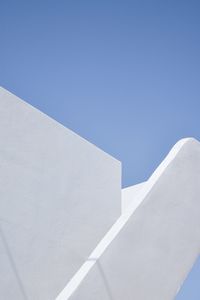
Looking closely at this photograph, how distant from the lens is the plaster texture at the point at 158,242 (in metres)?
5.28

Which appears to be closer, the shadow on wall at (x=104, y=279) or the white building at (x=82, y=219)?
the shadow on wall at (x=104, y=279)

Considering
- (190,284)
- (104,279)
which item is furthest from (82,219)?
(190,284)

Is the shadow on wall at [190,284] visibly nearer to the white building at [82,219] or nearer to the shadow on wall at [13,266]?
the white building at [82,219]

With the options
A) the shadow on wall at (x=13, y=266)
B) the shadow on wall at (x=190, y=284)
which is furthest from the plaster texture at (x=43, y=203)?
the shadow on wall at (x=190, y=284)

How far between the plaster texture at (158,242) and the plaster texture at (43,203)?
2.58m

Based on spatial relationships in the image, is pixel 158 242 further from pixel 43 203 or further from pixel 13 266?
pixel 43 203

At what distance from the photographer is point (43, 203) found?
8.21m

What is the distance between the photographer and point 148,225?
586 cm

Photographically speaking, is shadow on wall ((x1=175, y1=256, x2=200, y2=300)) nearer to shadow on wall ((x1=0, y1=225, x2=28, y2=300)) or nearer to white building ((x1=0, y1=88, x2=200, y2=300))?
white building ((x1=0, y1=88, x2=200, y2=300))

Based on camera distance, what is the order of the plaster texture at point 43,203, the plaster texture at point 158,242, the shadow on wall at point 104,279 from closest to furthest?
1. the shadow on wall at point 104,279
2. the plaster texture at point 158,242
3. the plaster texture at point 43,203

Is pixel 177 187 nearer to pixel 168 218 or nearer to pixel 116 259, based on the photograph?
pixel 168 218

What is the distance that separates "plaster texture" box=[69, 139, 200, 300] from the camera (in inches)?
208

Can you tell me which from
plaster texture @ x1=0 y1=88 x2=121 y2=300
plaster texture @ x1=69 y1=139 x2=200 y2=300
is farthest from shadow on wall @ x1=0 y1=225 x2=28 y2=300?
plaster texture @ x1=69 y1=139 x2=200 y2=300

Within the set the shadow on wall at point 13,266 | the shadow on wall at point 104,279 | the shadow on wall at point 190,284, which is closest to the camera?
the shadow on wall at point 104,279
